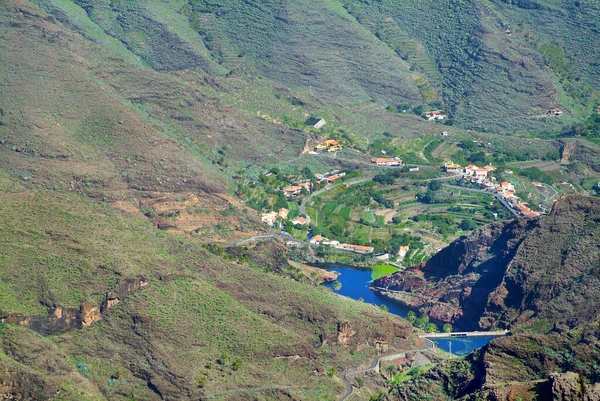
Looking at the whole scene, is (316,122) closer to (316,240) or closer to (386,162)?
(386,162)

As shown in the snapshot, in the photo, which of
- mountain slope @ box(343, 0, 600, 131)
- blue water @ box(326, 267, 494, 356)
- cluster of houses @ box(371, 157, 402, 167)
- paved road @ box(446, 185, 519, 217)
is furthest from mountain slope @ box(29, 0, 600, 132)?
blue water @ box(326, 267, 494, 356)

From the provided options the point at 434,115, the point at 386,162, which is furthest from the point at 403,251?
the point at 434,115

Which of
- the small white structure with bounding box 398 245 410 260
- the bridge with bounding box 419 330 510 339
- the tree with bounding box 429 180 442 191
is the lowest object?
the tree with bounding box 429 180 442 191

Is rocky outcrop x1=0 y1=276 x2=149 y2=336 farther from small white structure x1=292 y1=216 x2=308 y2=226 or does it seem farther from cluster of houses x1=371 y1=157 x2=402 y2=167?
cluster of houses x1=371 y1=157 x2=402 y2=167

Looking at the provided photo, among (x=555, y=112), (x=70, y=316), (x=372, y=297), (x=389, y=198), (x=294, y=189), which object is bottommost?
(x=555, y=112)

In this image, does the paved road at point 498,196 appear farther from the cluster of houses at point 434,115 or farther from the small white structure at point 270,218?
the cluster of houses at point 434,115

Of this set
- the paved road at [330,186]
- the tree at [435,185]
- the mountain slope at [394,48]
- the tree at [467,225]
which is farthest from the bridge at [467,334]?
the mountain slope at [394,48]
